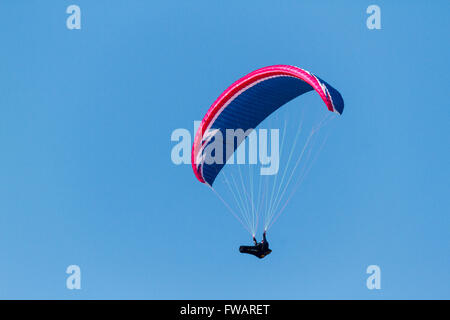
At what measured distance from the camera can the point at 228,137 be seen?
23.5 m

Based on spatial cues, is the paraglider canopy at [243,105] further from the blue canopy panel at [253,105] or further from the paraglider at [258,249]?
the paraglider at [258,249]

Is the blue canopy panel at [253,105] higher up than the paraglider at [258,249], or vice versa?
the blue canopy panel at [253,105]

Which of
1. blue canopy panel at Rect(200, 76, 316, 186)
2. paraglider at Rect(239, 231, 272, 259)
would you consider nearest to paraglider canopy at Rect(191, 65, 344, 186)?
blue canopy panel at Rect(200, 76, 316, 186)

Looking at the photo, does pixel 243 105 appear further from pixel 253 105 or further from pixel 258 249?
pixel 258 249

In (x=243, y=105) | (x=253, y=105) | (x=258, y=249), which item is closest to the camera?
(x=258, y=249)

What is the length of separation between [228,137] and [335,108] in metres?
4.50

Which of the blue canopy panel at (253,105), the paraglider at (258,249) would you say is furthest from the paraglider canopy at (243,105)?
the paraglider at (258,249)

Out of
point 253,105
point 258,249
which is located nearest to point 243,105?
point 253,105

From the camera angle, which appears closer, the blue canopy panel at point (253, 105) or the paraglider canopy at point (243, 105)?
the paraglider canopy at point (243, 105)

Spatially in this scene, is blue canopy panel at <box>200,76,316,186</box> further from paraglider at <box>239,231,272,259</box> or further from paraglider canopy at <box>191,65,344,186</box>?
paraglider at <box>239,231,272,259</box>
